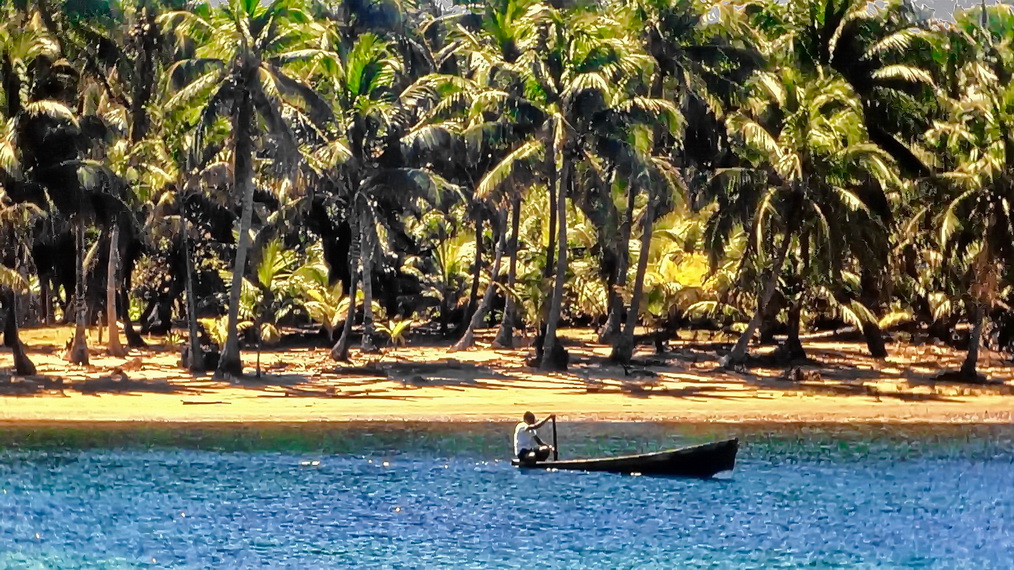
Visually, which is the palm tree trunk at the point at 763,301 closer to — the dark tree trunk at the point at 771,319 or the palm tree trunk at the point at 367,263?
the dark tree trunk at the point at 771,319

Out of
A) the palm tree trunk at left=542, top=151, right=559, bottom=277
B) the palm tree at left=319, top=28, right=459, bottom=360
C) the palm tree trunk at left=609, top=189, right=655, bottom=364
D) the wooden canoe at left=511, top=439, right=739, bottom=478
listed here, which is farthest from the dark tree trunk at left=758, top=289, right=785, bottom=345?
the wooden canoe at left=511, top=439, right=739, bottom=478

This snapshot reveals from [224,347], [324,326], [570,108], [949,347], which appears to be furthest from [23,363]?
[949,347]

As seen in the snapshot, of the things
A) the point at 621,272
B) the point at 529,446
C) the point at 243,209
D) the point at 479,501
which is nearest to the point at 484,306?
the point at 621,272

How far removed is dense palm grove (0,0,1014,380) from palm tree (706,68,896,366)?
9 cm

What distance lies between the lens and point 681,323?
2210 inches

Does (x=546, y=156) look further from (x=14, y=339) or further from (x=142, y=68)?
(x=14, y=339)

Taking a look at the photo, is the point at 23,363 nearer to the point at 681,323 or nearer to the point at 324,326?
the point at 324,326

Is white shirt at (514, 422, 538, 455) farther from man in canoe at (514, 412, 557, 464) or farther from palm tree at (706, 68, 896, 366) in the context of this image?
palm tree at (706, 68, 896, 366)

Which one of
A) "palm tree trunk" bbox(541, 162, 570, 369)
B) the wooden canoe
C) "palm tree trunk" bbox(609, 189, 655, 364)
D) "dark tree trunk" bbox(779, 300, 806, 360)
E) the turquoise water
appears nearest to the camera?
the turquoise water

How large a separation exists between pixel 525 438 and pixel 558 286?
13.5 meters

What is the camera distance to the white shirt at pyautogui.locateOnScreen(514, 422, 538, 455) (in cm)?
2766

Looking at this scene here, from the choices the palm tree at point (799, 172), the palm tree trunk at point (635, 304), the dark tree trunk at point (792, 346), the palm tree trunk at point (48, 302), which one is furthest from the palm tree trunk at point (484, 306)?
the palm tree trunk at point (48, 302)

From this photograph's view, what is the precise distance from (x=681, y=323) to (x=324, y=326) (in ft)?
47.6

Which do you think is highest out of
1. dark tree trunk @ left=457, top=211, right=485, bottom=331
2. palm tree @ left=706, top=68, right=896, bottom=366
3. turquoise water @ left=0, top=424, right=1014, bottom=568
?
palm tree @ left=706, top=68, right=896, bottom=366
